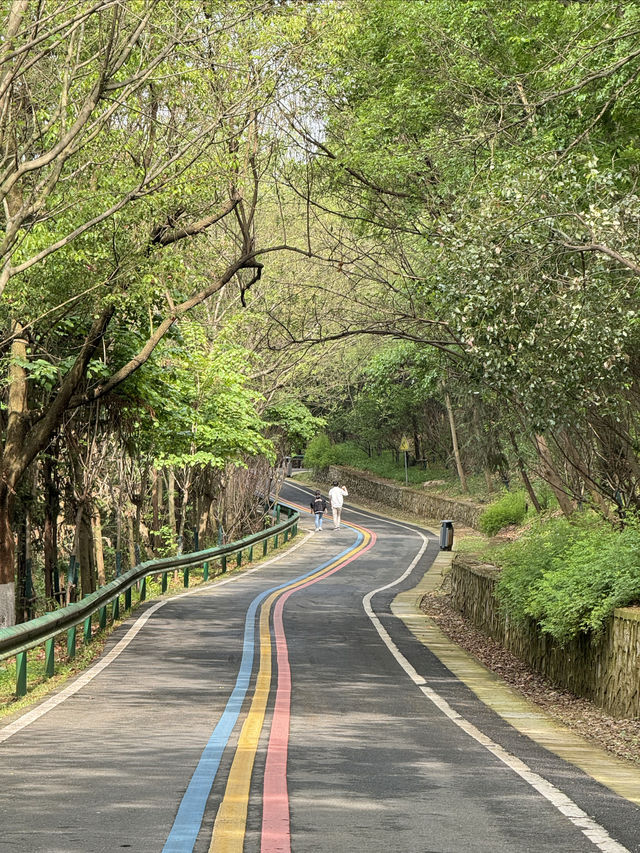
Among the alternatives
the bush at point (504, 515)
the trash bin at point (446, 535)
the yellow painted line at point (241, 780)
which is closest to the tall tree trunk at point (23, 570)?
the yellow painted line at point (241, 780)

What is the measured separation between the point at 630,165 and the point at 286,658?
28.7 feet

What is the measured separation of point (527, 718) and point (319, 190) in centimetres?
1274

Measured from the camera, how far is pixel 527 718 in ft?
37.1

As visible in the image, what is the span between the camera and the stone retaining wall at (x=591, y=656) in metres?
11.0

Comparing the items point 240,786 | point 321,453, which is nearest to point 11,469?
point 240,786

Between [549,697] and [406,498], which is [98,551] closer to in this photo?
[549,697]

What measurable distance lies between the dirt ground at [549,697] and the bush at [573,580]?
78 cm

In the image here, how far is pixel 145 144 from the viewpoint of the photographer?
16.1 metres

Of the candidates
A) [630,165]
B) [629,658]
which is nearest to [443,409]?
[630,165]

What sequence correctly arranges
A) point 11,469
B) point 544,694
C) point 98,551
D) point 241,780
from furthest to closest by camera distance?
point 98,551
point 11,469
point 544,694
point 241,780

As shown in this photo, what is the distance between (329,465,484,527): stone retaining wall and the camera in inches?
1838

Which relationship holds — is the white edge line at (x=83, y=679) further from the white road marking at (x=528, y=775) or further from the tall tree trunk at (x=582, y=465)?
the tall tree trunk at (x=582, y=465)

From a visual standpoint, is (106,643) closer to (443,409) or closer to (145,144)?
(145,144)

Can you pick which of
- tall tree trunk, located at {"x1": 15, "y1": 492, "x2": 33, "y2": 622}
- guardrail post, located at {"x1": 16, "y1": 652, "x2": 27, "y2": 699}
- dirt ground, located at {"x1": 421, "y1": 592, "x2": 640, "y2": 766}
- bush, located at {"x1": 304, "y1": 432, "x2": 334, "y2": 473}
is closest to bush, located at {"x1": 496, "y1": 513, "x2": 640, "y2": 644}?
dirt ground, located at {"x1": 421, "y1": 592, "x2": 640, "y2": 766}
